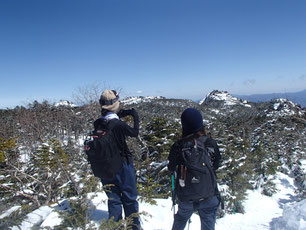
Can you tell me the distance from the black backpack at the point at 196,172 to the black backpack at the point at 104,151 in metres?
0.98

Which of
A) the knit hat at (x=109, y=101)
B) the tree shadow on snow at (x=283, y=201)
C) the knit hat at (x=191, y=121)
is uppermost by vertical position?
the knit hat at (x=109, y=101)

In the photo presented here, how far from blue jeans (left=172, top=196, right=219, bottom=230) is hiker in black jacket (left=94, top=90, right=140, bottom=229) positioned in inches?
25.2

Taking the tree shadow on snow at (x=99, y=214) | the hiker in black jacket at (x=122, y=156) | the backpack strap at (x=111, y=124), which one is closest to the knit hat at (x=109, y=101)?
the hiker in black jacket at (x=122, y=156)

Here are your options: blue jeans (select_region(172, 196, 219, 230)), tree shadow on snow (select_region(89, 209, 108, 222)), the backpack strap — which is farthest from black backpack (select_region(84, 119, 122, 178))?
tree shadow on snow (select_region(89, 209, 108, 222))

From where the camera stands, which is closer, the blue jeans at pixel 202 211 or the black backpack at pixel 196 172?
the black backpack at pixel 196 172

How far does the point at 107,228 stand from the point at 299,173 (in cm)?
2540

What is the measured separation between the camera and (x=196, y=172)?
2.26 meters

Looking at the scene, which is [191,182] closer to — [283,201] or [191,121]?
[191,121]

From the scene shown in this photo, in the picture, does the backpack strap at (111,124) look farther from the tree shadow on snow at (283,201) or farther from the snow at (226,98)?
the snow at (226,98)

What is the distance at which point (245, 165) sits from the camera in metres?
13.4

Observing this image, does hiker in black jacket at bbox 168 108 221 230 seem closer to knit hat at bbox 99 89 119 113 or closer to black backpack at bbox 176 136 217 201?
black backpack at bbox 176 136 217 201

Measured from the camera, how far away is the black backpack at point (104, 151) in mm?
2408

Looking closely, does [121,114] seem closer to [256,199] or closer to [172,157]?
[172,157]

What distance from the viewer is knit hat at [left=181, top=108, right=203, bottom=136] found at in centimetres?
230
